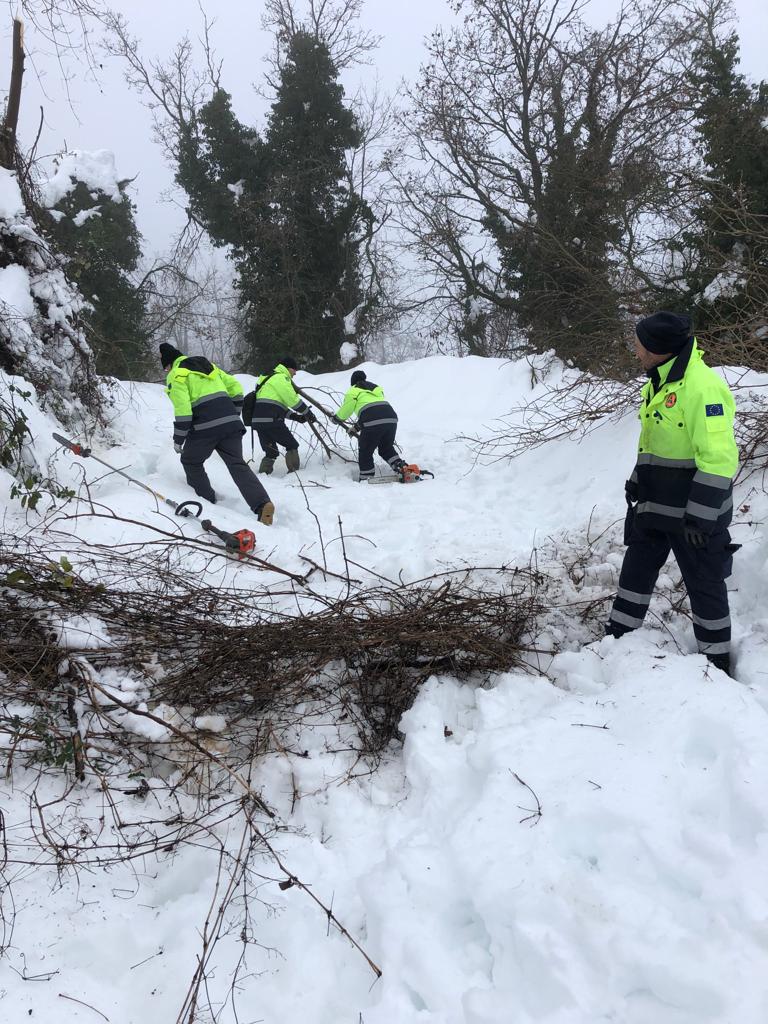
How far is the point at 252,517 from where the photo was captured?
6.12 meters

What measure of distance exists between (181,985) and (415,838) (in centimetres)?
88

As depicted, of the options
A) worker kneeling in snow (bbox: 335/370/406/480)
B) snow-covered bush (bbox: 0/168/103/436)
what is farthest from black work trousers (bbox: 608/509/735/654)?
snow-covered bush (bbox: 0/168/103/436)

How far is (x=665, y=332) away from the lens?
3021 mm

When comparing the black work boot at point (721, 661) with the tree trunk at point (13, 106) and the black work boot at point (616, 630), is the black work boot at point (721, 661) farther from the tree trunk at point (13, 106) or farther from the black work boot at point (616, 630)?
the tree trunk at point (13, 106)

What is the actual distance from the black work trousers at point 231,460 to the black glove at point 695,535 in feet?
13.1

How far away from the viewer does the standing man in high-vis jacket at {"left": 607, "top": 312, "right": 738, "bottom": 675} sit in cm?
289

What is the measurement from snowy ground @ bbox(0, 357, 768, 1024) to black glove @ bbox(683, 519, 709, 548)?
0.53 m

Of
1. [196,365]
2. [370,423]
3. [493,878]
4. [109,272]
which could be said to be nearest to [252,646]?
[493,878]

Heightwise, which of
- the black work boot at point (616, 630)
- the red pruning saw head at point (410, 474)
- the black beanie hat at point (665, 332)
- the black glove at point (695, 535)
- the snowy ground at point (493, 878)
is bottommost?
the snowy ground at point (493, 878)

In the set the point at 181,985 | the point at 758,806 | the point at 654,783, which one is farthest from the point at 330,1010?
the point at 758,806

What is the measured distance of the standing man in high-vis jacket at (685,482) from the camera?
289 centimetres

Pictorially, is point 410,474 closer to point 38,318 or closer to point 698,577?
point 38,318

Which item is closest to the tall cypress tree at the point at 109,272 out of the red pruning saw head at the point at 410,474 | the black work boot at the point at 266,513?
the red pruning saw head at the point at 410,474

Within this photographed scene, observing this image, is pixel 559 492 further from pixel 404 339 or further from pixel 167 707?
pixel 404 339
